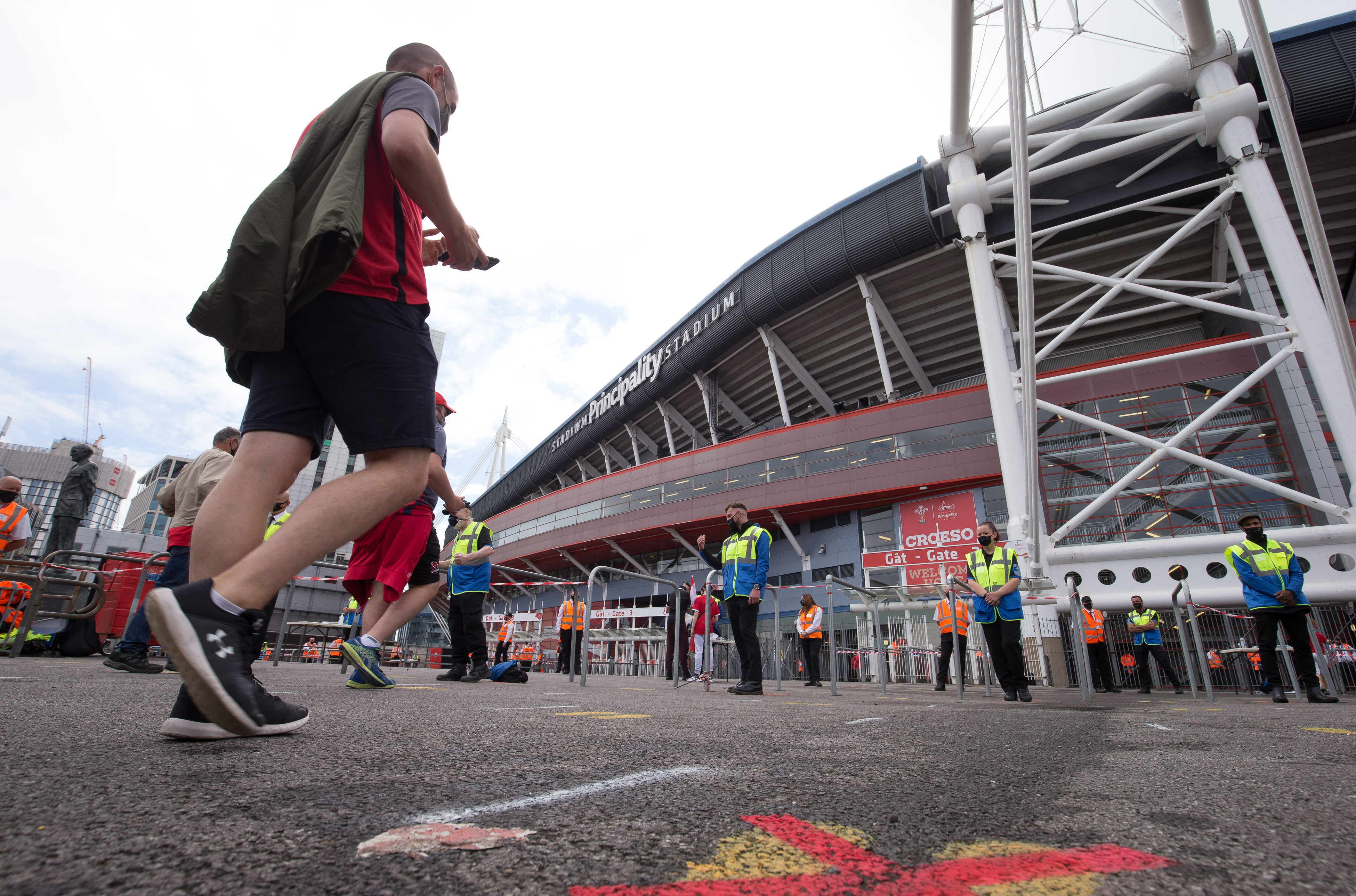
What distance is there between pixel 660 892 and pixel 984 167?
17.7m

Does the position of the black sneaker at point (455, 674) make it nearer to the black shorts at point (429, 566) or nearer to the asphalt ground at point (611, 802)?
the black shorts at point (429, 566)

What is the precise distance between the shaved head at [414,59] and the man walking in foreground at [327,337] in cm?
19

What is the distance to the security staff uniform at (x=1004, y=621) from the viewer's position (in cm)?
566

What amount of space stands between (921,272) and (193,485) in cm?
1986

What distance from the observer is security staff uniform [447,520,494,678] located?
17.1ft

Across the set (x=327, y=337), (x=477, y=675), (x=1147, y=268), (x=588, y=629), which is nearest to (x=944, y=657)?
(x=588, y=629)

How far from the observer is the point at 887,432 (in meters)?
21.0

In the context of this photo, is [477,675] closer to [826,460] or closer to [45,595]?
[45,595]

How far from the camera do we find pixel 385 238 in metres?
1.61

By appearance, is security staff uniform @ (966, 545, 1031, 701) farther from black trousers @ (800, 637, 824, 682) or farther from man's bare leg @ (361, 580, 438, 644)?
man's bare leg @ (361, 580, 438, 644)

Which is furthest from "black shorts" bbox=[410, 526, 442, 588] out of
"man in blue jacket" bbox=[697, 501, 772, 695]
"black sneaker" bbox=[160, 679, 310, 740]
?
"black sneaker" bbox=[160, 679, 310, 740]

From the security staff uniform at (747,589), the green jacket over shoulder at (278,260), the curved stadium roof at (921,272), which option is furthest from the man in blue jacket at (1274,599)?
the curved stadium roof at (921,272)

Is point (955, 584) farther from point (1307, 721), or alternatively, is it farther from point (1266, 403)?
point (1266, 403)

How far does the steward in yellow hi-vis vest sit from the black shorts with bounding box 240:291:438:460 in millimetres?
5657
